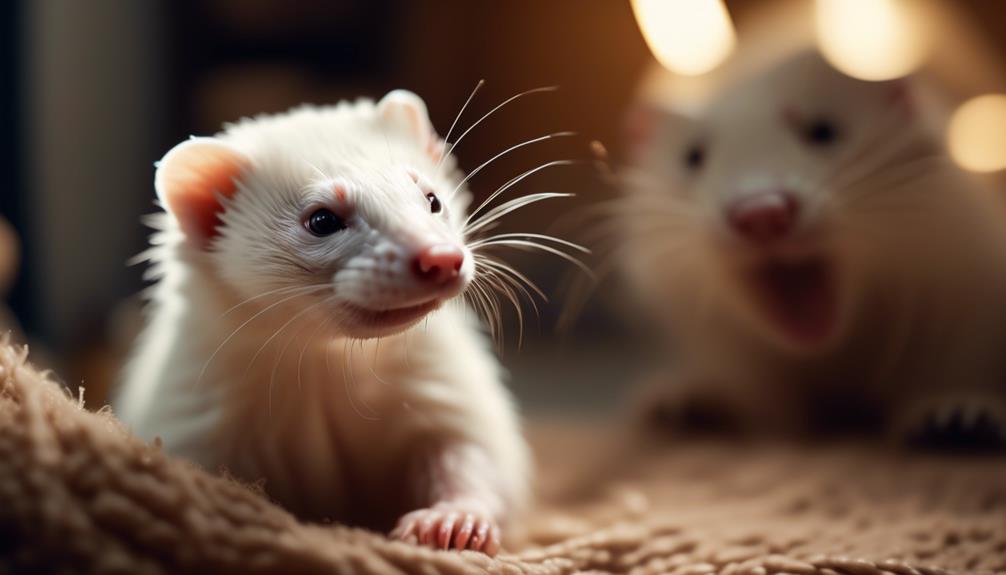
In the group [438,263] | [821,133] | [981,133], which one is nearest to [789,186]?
[821,133]

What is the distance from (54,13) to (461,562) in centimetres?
240

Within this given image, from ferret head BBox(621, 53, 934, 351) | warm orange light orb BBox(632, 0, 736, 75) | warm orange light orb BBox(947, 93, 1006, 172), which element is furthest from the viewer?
warm orange light orb BBox(947, 93, 1006, 172)

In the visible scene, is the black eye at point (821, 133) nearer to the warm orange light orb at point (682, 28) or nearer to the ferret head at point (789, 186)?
the ferret head at point (789, 186)

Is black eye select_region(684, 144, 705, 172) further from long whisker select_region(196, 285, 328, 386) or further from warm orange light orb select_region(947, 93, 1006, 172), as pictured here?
long whisker select_region(196, 285, 328, 386)

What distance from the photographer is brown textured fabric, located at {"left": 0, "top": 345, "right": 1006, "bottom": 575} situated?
987 millimetres

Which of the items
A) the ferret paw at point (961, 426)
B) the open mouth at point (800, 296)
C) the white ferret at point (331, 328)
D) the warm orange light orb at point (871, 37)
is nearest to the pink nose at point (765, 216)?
the open mouth at point (800, 296)

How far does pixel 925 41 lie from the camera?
2.56m

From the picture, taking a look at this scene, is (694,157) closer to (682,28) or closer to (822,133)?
(822,133)

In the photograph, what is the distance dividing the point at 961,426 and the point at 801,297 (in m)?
0.44

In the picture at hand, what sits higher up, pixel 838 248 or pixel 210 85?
pixel 210 85

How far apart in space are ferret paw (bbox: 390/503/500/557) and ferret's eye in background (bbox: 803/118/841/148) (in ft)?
4.20

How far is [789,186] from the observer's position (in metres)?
2.07

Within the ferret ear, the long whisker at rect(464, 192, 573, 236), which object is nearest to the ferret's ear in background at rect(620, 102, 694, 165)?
the long whisker at rect(464, 192, 573, 236)

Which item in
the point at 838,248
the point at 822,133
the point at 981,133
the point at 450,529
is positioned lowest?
the point at 450,529
